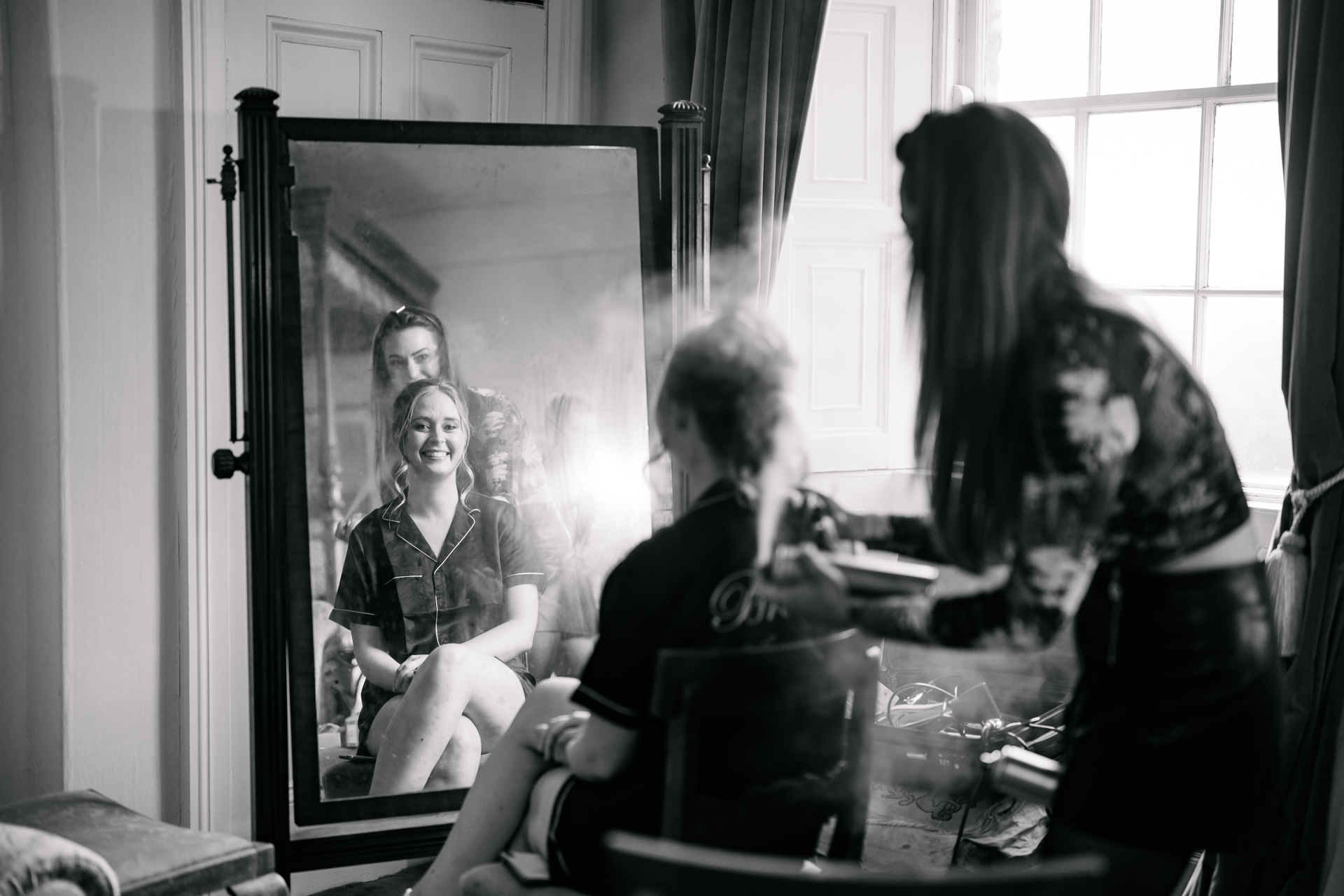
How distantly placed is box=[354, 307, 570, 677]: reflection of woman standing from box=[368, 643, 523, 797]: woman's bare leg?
118mm

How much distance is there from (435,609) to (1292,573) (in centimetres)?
166

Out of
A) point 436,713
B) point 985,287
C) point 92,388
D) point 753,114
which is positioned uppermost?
point 753,114

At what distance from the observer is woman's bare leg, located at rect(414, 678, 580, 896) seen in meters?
1.67

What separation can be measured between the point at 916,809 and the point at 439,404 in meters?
1.67

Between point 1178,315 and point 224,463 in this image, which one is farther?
point 1178,315

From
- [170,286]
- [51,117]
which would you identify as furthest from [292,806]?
[51,117]

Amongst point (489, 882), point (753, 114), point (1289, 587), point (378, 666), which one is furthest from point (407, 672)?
point (1289, 587)

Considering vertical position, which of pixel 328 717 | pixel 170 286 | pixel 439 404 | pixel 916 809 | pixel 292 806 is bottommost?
pixel 916 809

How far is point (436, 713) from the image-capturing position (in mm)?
2344

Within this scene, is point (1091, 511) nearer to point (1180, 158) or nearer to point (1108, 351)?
point (1108, 351)

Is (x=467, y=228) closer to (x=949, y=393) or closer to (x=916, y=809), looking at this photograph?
(x=949, y=393)

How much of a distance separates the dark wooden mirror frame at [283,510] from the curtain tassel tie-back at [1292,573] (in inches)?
63.7

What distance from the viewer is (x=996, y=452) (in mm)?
1188

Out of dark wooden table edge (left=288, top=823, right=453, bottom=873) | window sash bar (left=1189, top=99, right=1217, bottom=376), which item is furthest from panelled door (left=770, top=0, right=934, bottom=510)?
dark wooden table edge (left=288, top=823, right=453, bottom=873)
